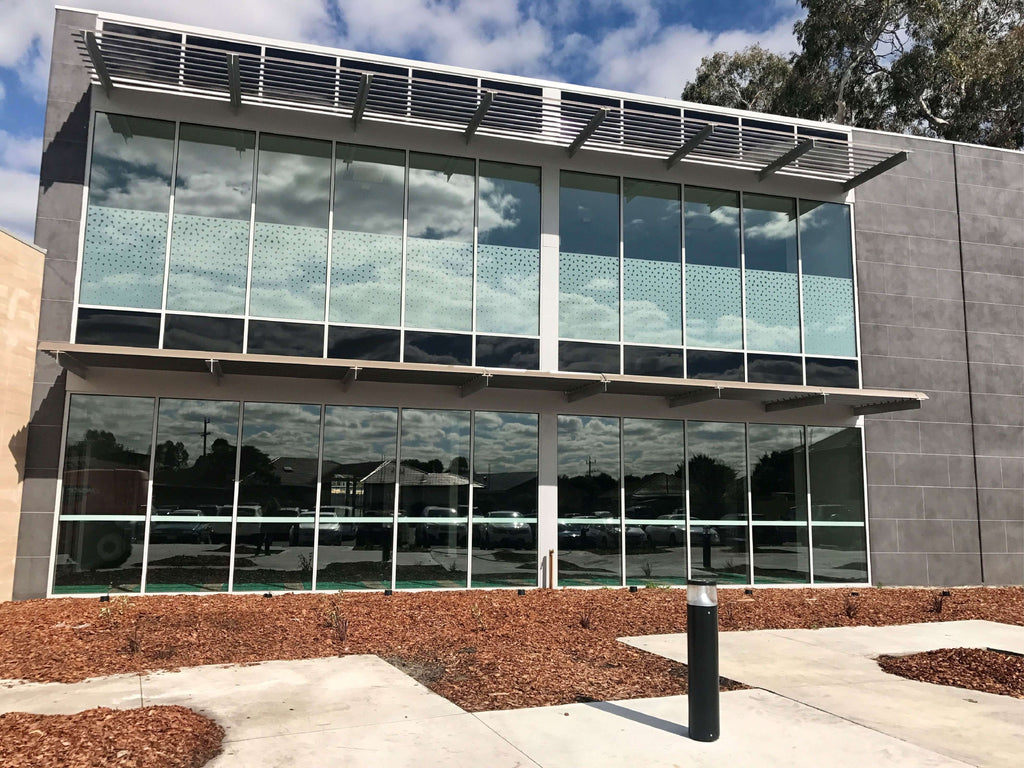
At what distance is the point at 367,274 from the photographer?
1355cm

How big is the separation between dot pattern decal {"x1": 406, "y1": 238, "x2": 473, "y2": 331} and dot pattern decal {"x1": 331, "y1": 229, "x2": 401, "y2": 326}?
27 centimetres

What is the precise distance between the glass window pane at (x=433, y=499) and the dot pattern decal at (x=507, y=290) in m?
1.90

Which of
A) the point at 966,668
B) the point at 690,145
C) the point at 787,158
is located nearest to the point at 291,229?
the point at 690,145

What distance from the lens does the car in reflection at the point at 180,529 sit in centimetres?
1209

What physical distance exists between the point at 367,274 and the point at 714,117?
7.46m

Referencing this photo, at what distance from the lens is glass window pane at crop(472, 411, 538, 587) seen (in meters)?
13.5

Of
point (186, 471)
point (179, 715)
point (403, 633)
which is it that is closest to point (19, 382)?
point (186, 471)

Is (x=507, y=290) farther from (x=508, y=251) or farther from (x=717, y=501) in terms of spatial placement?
(x=717, y=501)

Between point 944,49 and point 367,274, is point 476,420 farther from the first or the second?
point 944,49

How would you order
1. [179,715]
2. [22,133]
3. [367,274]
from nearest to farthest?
1. [179,715]
2. [22,133]
3. [367,274]

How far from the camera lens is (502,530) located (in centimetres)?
1362

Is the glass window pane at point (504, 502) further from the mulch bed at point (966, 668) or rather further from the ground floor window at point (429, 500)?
the mulch bed at point (966, 668)

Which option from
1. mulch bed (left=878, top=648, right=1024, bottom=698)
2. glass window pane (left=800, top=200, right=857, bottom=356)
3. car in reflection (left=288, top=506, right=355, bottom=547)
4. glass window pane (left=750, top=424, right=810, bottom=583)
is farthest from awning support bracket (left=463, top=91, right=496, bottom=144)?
mulch bed (left=878, top=648, right=1024, bottom=698)

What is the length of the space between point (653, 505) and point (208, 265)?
8787 millimetres
